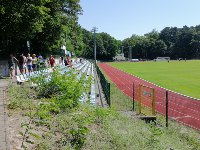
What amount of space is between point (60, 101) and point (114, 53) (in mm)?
176179

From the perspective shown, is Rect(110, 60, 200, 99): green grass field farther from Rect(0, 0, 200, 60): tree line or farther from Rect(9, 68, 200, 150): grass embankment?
Rect(9, 68, 200, 150): grass embankment

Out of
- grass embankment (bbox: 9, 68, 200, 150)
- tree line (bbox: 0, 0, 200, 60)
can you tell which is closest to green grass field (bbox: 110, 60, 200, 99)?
tree line (bbox: 0, 0, 200, 60)

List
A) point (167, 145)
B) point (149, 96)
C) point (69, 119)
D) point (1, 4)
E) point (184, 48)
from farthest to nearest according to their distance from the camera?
point (184, 48), point (1, 4), point (149, 96), point (69, 119), point (167, 145)

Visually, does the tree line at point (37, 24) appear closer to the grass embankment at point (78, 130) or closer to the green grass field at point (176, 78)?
the green grass field at point (176, 78)

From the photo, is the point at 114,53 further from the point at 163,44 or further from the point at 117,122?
the point at 117,122

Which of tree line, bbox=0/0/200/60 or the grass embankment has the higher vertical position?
tree line, bbox=0/0/200/60

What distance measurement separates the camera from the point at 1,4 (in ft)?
109

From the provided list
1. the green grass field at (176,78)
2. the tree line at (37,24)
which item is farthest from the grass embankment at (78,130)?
the tree line at (37,24)

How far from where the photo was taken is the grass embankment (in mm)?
8898

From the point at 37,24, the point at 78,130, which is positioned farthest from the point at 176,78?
the point at 78,130

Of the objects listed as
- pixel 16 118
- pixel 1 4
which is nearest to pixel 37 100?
pixel 16 118

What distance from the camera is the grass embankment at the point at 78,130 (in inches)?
350

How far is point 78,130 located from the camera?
920cm

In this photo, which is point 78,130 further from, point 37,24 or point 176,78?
point 176,78
